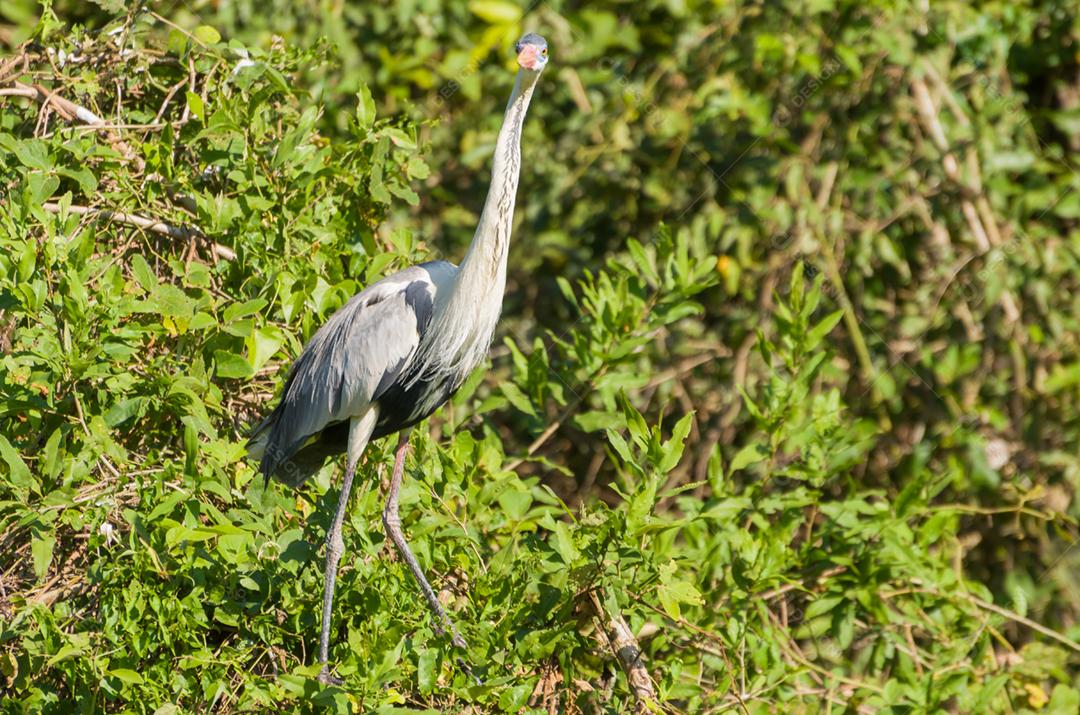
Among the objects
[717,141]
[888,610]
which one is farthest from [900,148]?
[888,610]

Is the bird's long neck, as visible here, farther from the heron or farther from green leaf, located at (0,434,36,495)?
green leaf, located at (0,434,36,495)

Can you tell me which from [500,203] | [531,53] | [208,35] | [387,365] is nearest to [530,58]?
[531,53]

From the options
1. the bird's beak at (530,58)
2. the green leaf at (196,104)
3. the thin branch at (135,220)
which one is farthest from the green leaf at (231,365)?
the bird's beak at (530,58)

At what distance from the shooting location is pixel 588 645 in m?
2.96

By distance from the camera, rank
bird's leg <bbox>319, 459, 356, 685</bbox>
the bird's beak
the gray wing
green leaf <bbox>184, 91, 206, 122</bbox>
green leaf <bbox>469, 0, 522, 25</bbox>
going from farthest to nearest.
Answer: green leaf <bbox>469, 0, 522, 25</bbox>
the gray wing
green leaf <bbox>184, 91, 206, 122</bbox>
the bird's beak
bird's leg <bbox>319, 459, 356, 685</bbox>

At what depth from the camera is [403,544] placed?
315cm

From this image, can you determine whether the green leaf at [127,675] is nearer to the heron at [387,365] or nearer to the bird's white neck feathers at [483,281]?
the heron at [387,365]

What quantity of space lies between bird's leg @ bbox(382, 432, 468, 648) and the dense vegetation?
7 centimetres

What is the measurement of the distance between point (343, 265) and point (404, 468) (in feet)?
2.17

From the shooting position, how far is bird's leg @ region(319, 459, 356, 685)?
2.67 meters

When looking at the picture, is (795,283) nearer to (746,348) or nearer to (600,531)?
(600,531)

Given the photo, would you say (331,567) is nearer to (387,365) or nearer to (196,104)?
(387,365)

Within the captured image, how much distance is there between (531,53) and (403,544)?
124cm

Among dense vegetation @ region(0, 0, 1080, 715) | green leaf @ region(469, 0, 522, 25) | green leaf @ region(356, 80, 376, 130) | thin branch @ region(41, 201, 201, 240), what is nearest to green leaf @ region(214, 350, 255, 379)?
dense vegetation @ region(0, 0, 1080, 715)
